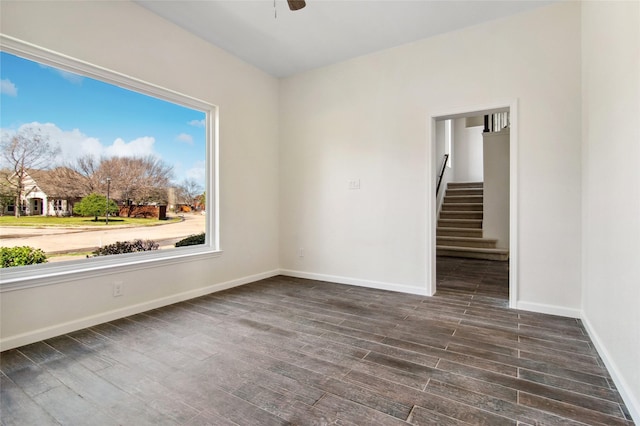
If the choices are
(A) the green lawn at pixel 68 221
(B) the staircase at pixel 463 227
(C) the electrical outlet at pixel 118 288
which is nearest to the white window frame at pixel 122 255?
(C) the electrical outlet at pixel 118 288

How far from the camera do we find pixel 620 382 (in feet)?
5.41

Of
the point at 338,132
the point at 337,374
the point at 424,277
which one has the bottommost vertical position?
the point at 337,374

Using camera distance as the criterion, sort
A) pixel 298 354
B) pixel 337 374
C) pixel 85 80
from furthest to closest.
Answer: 1. pixel 85 80
2. pixel 298 354
3. pixel 337 374

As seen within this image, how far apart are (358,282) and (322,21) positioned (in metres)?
3.02

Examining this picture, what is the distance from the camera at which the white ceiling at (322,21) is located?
2.88 m

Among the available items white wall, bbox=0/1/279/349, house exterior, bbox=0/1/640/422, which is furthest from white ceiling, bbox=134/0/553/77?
white wall, bbox=0/1/279/349

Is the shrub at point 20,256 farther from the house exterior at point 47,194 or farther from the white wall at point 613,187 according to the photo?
the white wall at point 613,187

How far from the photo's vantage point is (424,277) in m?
3.50

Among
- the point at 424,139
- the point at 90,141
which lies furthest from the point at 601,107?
the point at 90,141

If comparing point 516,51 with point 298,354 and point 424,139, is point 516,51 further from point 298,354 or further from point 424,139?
point 298,354

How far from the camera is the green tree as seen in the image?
2770mm

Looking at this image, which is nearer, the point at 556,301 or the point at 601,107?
the point at 601,107

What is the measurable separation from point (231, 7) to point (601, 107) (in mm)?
3158

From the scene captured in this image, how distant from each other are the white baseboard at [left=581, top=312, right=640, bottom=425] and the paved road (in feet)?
12.3
